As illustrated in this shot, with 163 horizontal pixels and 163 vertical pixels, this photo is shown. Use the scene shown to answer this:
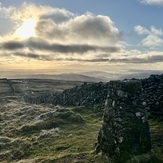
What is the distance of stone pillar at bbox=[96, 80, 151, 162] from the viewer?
58.5ft

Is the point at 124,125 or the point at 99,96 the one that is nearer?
the point at 124,125

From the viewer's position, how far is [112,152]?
1800cm

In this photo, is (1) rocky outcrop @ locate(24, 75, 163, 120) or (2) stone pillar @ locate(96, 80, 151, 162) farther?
(1) rocky outcrop @ locate(24, 75, 163, 120)

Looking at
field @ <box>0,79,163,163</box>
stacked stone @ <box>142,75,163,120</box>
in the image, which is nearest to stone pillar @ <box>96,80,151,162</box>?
field @ <box>0,79,163,163</box>

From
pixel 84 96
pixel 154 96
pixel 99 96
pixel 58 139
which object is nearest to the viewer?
pixel 58 139

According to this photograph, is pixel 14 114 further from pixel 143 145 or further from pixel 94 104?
pixel 143 145

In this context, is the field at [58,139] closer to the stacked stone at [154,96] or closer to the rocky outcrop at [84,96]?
the stacked stone at [154,96]

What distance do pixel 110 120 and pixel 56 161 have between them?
152 inches

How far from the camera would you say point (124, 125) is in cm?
1806

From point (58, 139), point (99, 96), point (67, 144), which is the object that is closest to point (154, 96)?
point (58, 139)

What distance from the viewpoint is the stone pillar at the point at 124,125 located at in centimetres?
1783

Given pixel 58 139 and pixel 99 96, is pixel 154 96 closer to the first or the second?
pixel 58 139

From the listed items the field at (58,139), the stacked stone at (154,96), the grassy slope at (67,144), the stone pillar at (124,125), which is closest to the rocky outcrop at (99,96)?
the stacked stone at (154,96)

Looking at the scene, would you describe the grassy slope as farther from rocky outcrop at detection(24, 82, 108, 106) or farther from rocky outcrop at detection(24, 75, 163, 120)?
rocky outcrop at detection(24, 82, 108, 106)
